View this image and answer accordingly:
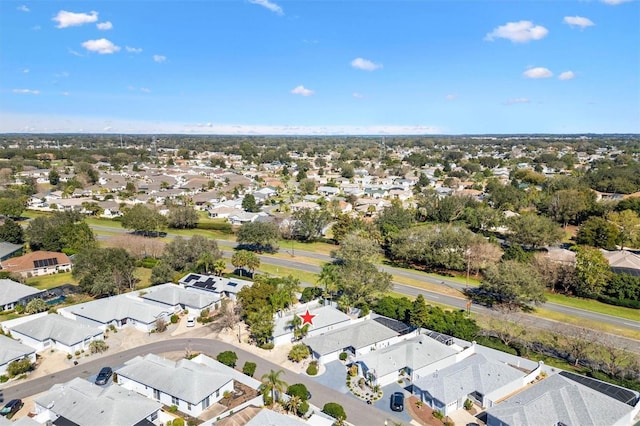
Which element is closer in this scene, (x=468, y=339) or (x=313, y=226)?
(x=468, y=339)

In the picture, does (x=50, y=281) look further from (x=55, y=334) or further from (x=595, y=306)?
→ (x=595, y=306)

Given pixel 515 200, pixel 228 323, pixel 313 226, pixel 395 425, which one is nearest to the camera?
pixel 395 425

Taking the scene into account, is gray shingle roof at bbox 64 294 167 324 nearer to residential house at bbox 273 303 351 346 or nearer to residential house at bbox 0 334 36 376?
residential house at bbox 0 334 36 376

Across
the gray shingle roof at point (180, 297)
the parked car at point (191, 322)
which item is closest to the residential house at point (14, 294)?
the gray shingle roof at point (180, 297)

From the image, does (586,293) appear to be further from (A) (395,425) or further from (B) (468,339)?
(A) (395,425)

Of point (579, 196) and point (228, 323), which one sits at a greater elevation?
point (579, 196)

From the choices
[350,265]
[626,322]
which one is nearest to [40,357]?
[350,265]
